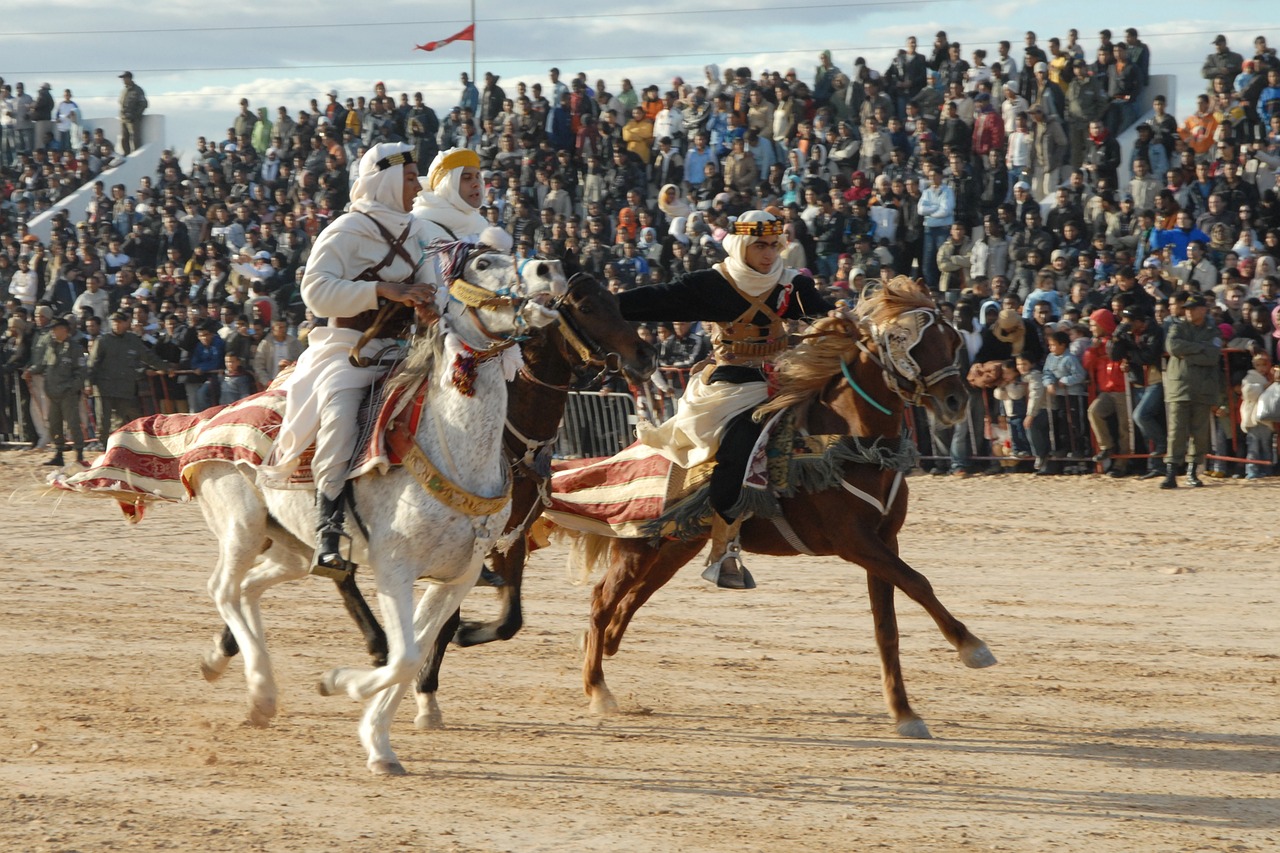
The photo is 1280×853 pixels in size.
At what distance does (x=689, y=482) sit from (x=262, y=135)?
23.5 metres

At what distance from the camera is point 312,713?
25.9 ft

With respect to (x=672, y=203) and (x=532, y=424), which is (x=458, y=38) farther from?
(x=532, y=424)

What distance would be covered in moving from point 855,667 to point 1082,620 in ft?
6.56

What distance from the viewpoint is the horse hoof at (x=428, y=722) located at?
24.9 feet

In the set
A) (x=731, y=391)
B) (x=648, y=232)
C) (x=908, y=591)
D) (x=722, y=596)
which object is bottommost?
(x=722, y=596)

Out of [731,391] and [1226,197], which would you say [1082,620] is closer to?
[731,391]

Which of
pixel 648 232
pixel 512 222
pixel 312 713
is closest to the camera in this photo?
pixel 312 713

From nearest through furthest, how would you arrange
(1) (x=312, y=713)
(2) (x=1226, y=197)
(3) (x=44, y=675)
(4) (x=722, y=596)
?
(1) (x=312, y=713), (3) (x=44, y=675), (4) (x=722, y=596), (2) (x=1226, y=197)

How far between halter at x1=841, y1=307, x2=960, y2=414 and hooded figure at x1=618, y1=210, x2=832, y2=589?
60 cm

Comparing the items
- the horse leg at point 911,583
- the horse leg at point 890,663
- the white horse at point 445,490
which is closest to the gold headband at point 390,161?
the white horse at point 445,490

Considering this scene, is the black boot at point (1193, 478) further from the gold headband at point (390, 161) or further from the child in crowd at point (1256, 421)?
the gold headband at point (390, 161)

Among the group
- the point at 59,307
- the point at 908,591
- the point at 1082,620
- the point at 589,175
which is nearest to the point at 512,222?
the point at 589,175

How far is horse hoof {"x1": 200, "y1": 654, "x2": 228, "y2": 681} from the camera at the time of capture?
7.90m

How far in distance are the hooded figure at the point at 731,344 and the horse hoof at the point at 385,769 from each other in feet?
6.94
